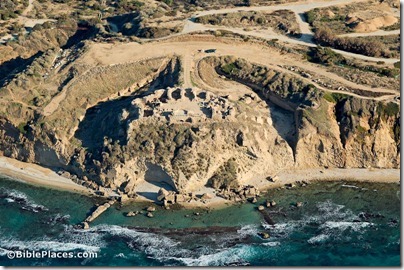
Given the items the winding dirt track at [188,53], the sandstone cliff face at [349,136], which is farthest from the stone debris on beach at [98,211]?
the sandstone cliff face at [349,136]

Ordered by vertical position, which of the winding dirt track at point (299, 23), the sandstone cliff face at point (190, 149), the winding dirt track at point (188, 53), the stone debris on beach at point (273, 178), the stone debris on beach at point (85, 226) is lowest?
the stone debris on beach at point (85, 226)

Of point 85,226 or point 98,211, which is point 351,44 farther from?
point 85,226

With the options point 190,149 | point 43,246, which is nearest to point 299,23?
point 190,149

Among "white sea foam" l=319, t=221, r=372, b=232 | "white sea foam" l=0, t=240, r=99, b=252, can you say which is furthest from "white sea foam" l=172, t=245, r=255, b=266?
"white sea foam" l=0, t=240, r=99, b=252

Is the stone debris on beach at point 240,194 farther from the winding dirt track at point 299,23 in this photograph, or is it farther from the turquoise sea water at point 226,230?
the winding dirt track at point 299,23

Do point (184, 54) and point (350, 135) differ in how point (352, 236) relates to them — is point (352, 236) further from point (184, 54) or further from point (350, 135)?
point (184, 54)

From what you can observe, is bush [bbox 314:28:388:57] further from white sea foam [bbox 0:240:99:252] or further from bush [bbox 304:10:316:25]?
white sea foam [bbox 0:240:99:252]
